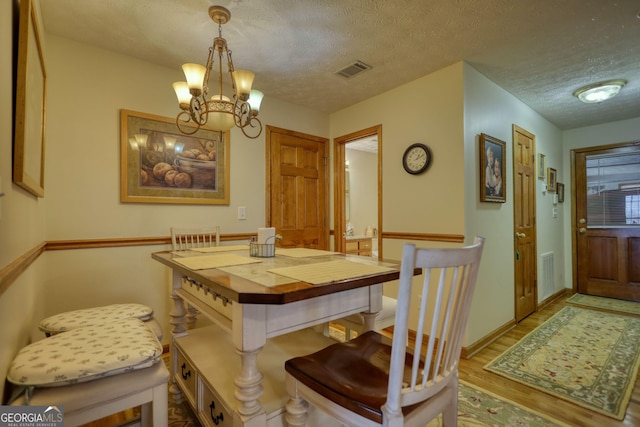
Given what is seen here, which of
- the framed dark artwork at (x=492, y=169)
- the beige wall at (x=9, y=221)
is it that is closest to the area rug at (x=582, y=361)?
the framed dark artwork at (x=492, y=169)

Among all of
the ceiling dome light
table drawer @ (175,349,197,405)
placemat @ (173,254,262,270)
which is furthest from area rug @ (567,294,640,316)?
table drawer @ (175,349,197,405)

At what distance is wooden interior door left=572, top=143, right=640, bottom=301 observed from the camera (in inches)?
153

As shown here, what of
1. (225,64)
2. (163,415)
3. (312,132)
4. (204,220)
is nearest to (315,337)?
(163,415)

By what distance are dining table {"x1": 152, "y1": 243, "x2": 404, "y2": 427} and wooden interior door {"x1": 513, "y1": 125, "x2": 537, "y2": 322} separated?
2464 mm

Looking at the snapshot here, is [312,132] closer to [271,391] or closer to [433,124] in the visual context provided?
[433,124]

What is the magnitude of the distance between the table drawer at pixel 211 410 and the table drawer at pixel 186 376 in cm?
9

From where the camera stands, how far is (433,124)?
264cm

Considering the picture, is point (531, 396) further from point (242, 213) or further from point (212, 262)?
point (242, 213)

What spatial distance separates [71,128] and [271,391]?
7.53 feet

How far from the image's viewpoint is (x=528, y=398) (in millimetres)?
1856

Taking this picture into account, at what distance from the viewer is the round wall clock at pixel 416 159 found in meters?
2.66

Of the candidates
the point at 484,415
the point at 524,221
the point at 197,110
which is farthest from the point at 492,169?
the point at 197,110

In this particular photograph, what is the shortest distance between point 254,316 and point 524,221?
3.38 meters

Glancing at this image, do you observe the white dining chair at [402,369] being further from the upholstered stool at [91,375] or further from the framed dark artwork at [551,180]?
the framed dark artwork at [551,180]
